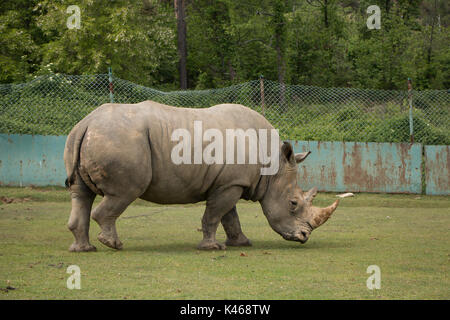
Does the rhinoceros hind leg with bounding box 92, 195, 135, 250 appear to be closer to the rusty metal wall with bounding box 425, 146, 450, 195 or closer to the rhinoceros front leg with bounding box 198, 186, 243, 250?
the rhinoceros front leg with bounding box 198, 186, 243, 250

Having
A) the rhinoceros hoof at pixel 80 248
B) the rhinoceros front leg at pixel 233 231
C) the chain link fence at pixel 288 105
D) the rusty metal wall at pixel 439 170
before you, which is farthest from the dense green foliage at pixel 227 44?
the rhinoceros hoof at pixel 80 248

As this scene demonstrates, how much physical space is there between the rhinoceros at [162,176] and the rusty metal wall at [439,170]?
6.85 metres

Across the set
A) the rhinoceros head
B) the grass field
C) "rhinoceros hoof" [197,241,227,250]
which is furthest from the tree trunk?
"rhinoceros hoof" [197,241,227,250]

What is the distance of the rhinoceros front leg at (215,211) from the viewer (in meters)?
9.94

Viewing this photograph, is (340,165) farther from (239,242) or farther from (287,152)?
(239,242)

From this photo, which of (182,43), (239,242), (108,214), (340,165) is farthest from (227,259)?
(182,43)

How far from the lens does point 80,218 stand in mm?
9477

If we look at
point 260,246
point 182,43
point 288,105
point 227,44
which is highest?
point 182,43

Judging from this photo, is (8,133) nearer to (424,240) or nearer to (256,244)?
(256,244)

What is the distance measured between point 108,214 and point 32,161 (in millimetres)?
7522

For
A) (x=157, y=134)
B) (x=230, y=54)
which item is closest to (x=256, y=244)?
(x=157, y=134)

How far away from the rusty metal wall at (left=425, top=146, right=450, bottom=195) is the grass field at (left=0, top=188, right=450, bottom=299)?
2.20m

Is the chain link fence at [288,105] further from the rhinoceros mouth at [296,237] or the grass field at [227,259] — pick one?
the rhinoceros mouth at [296,237]

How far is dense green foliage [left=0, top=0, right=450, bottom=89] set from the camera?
1118 inches
